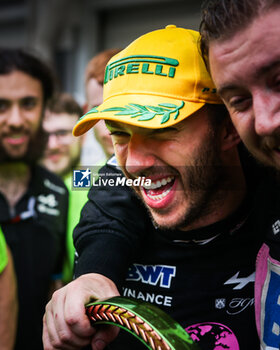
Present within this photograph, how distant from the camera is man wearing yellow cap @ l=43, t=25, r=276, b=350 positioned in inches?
26.4

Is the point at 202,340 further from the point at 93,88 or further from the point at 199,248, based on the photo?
the point at 93,88

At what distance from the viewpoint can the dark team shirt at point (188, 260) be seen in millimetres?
722

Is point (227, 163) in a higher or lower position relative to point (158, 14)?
lower

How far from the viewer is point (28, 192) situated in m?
1.60

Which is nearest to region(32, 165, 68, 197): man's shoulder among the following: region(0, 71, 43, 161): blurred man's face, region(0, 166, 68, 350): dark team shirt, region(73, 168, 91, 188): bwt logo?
region(0, 166, 68, 350): dark team shirt

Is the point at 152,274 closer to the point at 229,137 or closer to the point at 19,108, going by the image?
the point at 229,137

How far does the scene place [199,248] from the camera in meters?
0.77

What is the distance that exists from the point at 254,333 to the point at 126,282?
0.22 meters

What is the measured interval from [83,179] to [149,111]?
138 millimetres

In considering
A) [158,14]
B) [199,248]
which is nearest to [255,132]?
[199,248]

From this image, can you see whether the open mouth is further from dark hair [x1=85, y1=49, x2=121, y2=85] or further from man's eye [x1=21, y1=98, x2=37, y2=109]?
man's eye [x1=21, y1=98, x2=37, y2=109]

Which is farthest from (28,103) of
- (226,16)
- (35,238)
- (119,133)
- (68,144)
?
(226,16)

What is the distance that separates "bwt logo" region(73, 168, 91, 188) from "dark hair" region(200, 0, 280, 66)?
246 mm

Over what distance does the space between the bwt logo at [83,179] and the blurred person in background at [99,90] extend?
7 centimetres
